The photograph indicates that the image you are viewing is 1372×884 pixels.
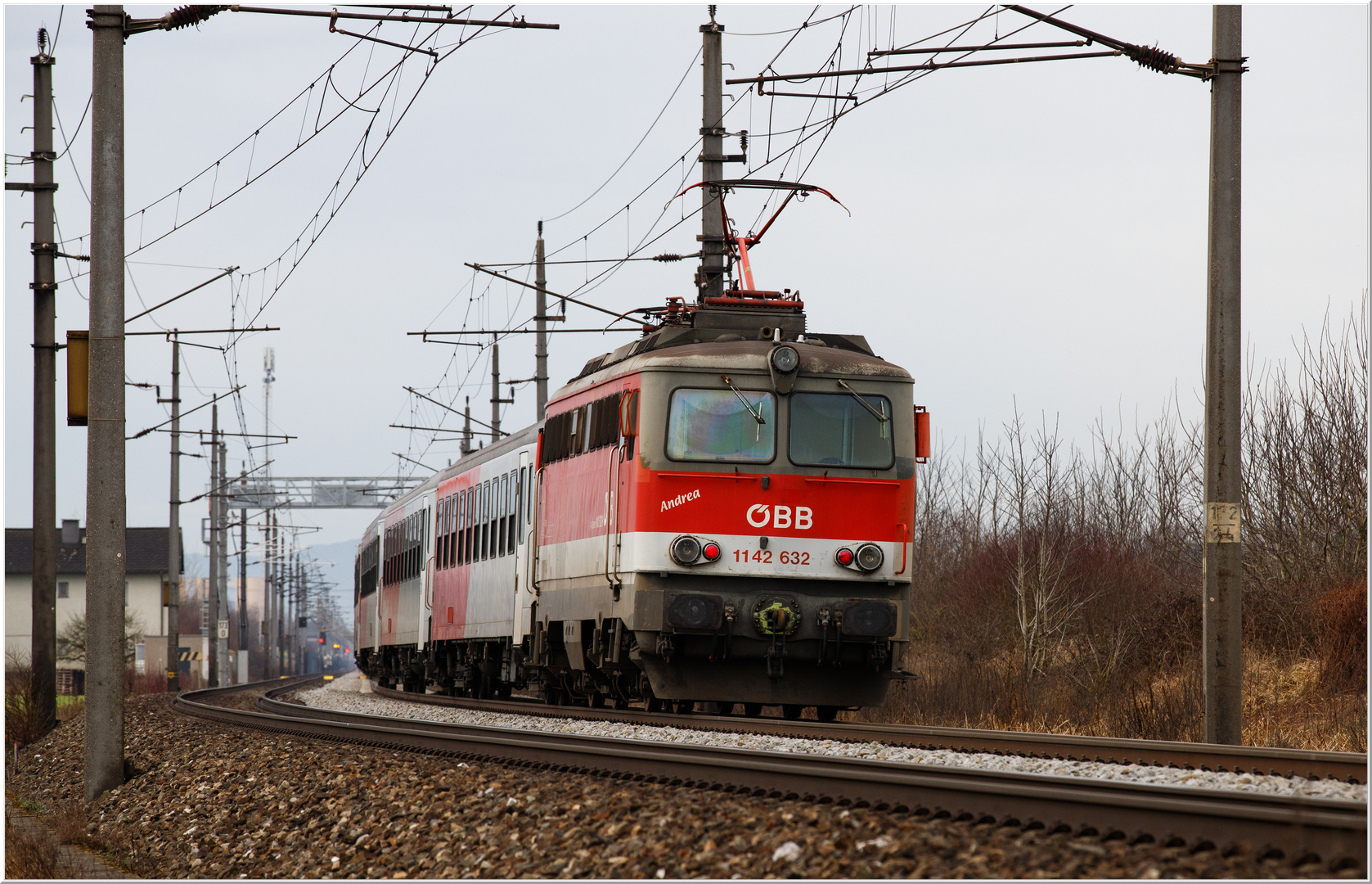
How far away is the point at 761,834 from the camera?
6.14 metres

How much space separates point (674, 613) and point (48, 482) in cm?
1141

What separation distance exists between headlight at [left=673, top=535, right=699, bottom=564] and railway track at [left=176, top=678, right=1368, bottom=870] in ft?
6.93

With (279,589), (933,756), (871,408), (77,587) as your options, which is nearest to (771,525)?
(871,408)

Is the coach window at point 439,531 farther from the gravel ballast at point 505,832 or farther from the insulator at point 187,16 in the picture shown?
the insulator at point 187,16

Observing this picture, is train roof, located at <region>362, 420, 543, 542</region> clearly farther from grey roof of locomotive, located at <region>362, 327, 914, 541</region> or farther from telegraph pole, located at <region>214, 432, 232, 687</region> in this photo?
telegraph pole, located at <region>214, 432, 232, 687</region>

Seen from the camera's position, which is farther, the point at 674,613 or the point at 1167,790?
the point at 674,613

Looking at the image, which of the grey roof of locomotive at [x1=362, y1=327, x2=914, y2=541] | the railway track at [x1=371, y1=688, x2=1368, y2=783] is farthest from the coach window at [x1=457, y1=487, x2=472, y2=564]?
the railway track at [x1=371, y1=688, x2=1368, y2=783]

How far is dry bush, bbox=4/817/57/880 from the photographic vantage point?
8883 mm

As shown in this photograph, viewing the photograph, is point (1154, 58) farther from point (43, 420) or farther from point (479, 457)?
point (43, 420)

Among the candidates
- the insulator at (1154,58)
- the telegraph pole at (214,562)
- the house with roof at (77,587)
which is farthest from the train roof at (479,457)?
the house with roof at (77,587)

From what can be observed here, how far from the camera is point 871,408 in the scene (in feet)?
44.0

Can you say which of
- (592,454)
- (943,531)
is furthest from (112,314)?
(943,531)

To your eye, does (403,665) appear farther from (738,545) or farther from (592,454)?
(738,545)

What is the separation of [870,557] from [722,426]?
176cm
